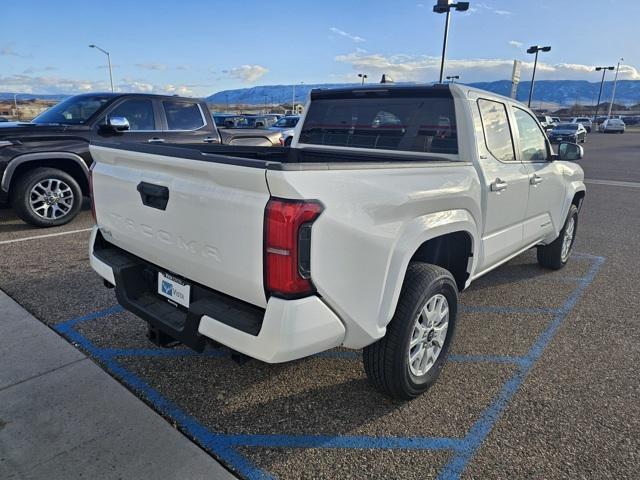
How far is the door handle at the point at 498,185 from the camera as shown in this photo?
129 inches

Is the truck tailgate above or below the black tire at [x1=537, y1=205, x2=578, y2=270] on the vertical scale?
above

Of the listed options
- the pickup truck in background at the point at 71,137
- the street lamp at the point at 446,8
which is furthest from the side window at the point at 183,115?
the street lamp at the point at 446,8

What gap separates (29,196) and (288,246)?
19.1 ft

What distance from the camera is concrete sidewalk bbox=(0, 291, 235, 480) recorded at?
7.09ft

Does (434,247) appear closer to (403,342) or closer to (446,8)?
(403,342)

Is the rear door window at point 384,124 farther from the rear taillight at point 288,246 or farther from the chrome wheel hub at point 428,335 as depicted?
the rear taillight at point 288,246

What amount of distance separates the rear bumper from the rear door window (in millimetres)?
1890

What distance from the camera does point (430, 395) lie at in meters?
2.83

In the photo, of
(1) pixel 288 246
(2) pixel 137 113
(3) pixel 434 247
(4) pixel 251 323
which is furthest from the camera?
(2) pixel 137 113

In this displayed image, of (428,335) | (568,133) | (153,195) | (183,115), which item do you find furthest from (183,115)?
(568,133)

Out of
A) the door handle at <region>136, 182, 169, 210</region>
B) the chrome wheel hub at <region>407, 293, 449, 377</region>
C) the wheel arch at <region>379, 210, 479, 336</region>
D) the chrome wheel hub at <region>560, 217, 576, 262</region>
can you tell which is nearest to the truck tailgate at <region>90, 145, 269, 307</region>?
the door handle at <region>136, 182, 169, 210</region>

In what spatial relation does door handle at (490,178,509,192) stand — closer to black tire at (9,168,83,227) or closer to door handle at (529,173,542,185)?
door handle at (529,173,542,185)

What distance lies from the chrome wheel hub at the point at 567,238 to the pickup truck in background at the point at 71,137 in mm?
5014

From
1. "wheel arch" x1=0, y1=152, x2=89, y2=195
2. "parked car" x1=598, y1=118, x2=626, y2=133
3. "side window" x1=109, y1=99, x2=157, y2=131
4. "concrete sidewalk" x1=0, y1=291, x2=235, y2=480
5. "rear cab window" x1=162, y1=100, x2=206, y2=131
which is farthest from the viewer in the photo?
"parked car" x1=598, y1=118, x2=626, y2=133
